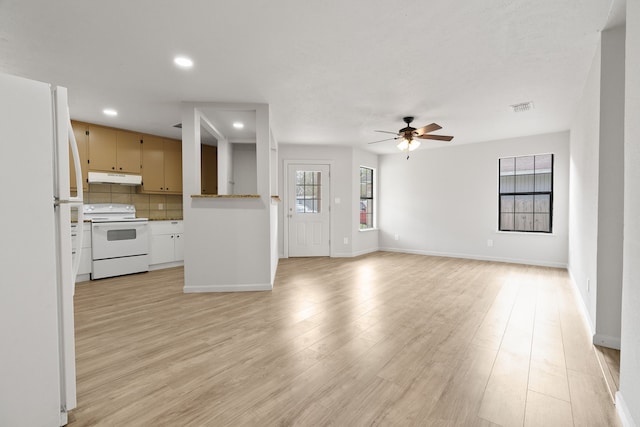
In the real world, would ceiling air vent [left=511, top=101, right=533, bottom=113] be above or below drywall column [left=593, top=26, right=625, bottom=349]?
above

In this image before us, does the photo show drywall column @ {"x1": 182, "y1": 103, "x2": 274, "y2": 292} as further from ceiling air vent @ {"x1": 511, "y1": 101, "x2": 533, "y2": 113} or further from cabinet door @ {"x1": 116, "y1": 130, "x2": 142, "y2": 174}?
ceiling air vent @ {"x1": 511, "y1": 101, "x2": 533, "y2": 113}

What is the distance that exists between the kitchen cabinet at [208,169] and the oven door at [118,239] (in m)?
1.48

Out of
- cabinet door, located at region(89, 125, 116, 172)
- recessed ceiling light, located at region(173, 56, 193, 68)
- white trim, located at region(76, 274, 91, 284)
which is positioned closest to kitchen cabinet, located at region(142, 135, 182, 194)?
cabinet door, located at region(89, 125, 116, 172)

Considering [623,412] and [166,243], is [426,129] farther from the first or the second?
[166,243]

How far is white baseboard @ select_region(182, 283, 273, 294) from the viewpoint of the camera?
12.0 ft

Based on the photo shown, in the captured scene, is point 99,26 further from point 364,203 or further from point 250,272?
point 364,203

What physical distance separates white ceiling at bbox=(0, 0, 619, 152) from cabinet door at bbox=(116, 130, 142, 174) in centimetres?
80

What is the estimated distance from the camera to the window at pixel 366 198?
7.04 meters

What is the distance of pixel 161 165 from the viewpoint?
17.7ft

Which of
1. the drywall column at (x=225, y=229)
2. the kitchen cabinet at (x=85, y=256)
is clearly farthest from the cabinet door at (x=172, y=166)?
the drywall column at (x=225, y=229)

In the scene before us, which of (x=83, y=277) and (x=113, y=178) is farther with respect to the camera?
(x=113, y=178)

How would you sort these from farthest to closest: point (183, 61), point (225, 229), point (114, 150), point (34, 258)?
point (114, 150) < point (225, 229) < point (183, 61) < point (34, 258)

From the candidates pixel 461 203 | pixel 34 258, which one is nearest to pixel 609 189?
pixel 34 258

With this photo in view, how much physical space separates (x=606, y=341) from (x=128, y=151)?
6448 mm
